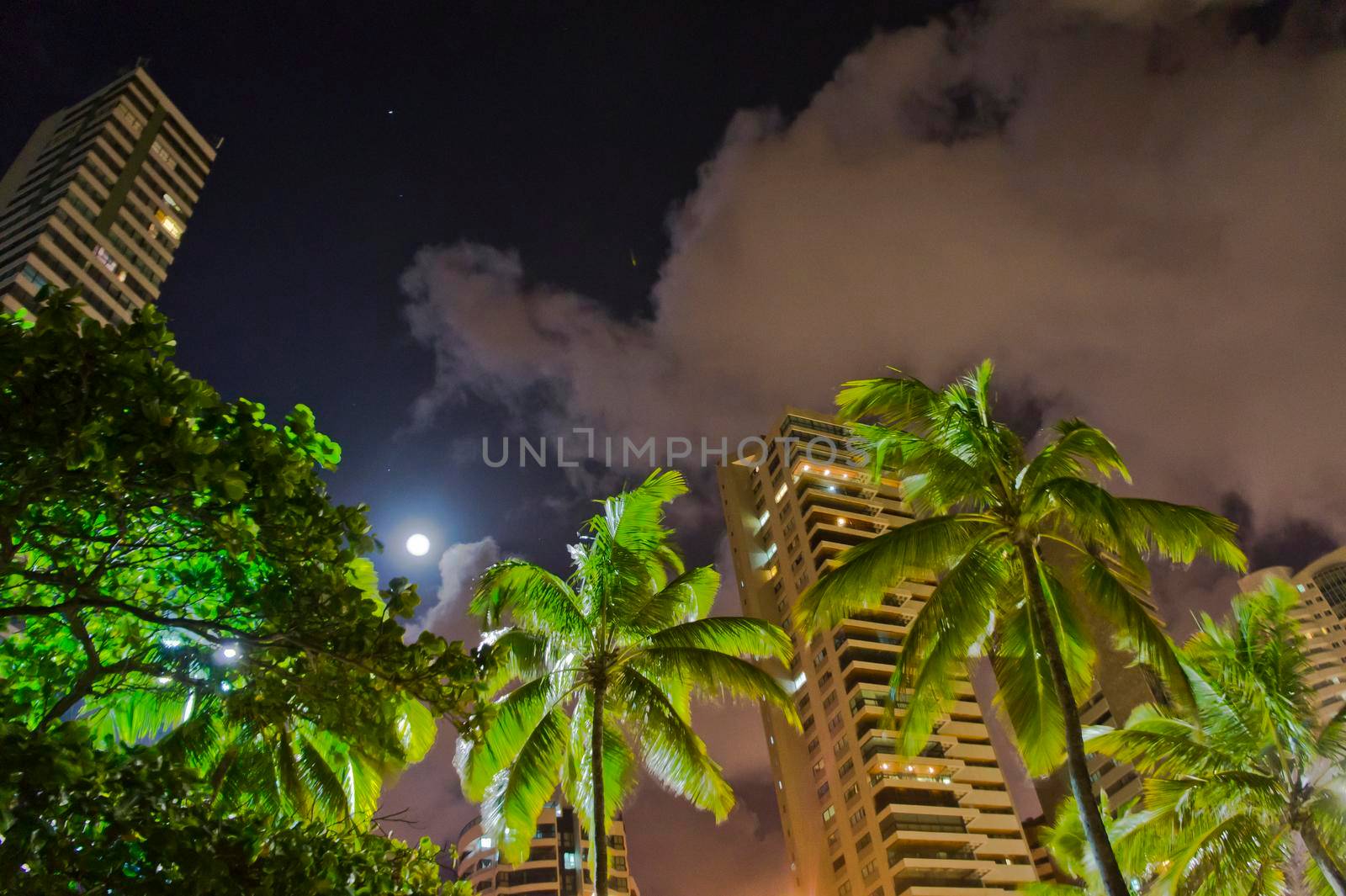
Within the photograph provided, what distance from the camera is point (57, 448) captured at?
5.37 m

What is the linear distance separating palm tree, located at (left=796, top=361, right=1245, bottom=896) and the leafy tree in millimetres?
6841

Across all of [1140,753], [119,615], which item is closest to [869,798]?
[1140,753]

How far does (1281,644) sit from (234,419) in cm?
1708

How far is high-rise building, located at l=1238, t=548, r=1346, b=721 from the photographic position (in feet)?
524

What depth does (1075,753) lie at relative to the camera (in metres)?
10.1

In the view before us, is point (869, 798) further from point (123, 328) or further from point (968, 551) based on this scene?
point (123, 328)

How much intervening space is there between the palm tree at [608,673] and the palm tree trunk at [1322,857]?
30.1 feet

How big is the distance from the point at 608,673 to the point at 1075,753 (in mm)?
7194

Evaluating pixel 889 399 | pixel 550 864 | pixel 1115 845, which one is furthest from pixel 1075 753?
pixel 550 864

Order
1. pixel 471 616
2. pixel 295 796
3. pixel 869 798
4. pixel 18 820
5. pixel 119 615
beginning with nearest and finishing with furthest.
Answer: pixel 18 820
pixel 119 615
pixel 295 796
pixel 471 616
pixel 869 798

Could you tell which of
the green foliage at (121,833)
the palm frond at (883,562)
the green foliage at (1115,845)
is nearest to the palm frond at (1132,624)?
the palm frond at (883,562)

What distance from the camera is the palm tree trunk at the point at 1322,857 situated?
14500 mm

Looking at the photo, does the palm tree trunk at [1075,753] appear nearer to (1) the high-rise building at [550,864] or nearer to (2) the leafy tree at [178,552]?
(2) the leafy tree at [178,552]

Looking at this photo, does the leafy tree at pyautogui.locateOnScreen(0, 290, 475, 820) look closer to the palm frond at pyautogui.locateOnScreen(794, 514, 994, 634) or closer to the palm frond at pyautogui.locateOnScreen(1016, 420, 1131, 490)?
the palm frond at pyautogui.locateOnScreen(794, 514, 994, 634)
